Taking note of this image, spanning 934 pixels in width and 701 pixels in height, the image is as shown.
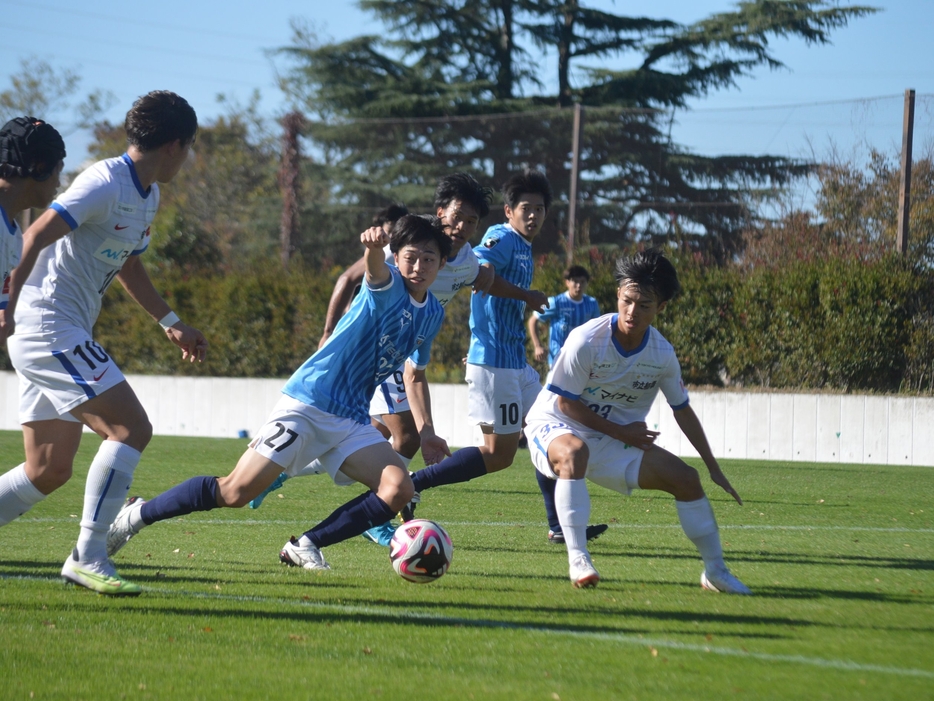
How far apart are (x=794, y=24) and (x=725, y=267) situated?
1585 cm

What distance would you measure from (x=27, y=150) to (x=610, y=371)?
298 centimetres

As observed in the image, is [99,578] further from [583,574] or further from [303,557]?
[583,574]

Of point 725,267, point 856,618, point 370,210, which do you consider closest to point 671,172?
point 725,267

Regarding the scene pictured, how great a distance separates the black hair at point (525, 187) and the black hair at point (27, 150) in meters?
3.68

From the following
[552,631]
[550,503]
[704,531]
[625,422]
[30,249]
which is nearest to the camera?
[552,631]

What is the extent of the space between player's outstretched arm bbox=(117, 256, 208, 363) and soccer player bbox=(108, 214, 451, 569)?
58cm

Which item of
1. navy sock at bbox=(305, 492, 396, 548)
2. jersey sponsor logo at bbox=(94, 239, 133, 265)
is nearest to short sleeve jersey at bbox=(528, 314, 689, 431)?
navy sock at bbox=(305, 492, 396, 548)

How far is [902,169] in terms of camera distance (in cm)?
1616

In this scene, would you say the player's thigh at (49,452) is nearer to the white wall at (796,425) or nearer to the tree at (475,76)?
the white wall at (796,425)

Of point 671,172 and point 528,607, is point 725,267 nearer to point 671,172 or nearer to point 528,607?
point 671,172

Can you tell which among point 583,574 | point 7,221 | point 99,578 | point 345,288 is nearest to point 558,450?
point 583,574

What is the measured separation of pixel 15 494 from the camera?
5.02 meters

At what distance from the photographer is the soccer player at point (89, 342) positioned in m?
4.80

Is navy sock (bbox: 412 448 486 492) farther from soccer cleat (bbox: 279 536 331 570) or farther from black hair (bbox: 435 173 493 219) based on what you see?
→ black hair (bbox: 435 173 493 219)
